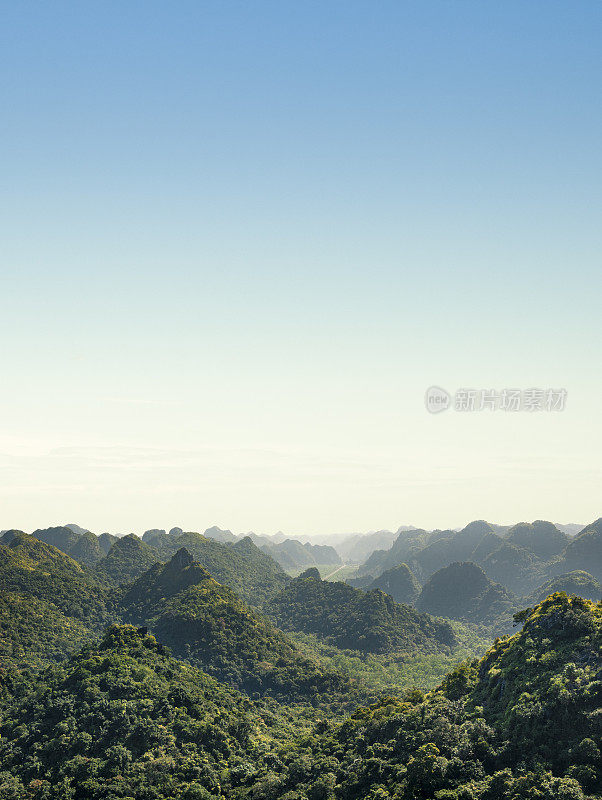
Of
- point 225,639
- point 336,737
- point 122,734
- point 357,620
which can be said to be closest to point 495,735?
point 336,737

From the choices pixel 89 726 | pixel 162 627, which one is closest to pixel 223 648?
pixel 162 627

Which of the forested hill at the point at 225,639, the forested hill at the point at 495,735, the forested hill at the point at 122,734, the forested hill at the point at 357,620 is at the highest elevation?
the forested hill at the point at 495,735

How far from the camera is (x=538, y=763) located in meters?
39.7

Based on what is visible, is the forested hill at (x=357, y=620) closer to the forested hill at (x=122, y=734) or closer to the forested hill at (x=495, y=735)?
the forested hill at (x=122, y=734)

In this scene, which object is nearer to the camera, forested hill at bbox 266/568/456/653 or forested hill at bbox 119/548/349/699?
forested hill at bbox 119/548/349/699

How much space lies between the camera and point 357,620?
14312 cm

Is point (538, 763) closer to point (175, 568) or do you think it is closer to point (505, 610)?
point (175, 568)

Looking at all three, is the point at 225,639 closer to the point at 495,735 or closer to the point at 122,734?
the point at 122,734

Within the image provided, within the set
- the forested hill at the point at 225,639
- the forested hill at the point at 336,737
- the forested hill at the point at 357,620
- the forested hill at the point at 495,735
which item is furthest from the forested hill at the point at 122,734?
the forested hill at the point at 357,620

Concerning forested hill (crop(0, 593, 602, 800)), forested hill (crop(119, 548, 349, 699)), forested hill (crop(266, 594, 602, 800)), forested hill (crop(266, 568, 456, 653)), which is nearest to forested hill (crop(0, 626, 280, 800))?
forested hill (crop(0, 593, 602, 800))

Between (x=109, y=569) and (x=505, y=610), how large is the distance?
13962 cm

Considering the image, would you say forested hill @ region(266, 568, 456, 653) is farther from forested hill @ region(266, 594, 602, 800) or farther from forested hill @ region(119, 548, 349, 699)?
forested hill @ region(266, 594, 602, 800)

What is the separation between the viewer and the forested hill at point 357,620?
136250 millimetres

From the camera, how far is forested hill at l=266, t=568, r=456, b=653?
136 m
